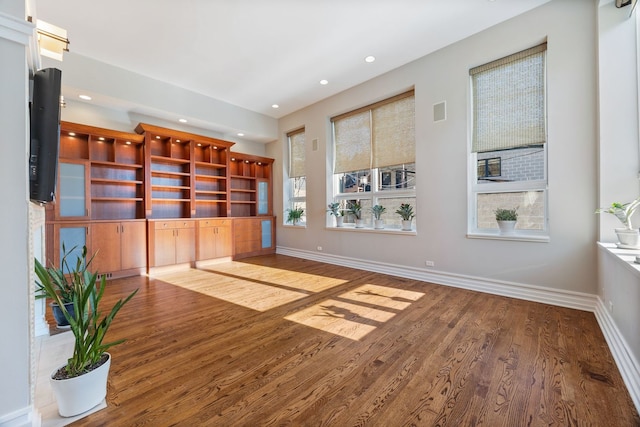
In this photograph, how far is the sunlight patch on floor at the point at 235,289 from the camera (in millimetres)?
3110

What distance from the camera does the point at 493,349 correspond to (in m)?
2.03

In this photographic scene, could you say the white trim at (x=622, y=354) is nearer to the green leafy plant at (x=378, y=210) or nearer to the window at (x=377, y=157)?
the window at (x=377, y=157)

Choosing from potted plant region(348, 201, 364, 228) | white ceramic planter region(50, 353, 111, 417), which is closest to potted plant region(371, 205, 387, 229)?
potted plant region(348, 201, 364, 228)

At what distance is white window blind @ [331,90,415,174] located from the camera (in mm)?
4266

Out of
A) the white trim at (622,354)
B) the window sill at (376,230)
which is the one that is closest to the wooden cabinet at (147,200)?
the window sill at (376,230)

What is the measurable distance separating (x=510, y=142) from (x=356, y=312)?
2884 mm

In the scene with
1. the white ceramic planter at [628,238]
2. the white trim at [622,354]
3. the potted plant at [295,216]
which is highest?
the potted plant at [295,216]

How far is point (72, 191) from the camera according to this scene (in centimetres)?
402

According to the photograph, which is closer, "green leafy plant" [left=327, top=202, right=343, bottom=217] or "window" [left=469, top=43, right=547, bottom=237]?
"window" [left=469, top=43, right=547, bottom=237]

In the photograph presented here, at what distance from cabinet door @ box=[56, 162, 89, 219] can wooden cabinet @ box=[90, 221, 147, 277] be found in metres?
0.38

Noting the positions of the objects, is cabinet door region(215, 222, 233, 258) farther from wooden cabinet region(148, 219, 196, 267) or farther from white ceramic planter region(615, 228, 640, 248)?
white ceramic planter region(615, 228, 640, 248)

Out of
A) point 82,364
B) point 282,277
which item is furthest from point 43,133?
point 282,277

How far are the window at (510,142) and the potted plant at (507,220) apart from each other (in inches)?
2.9

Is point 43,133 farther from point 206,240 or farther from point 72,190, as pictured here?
point 206,240
